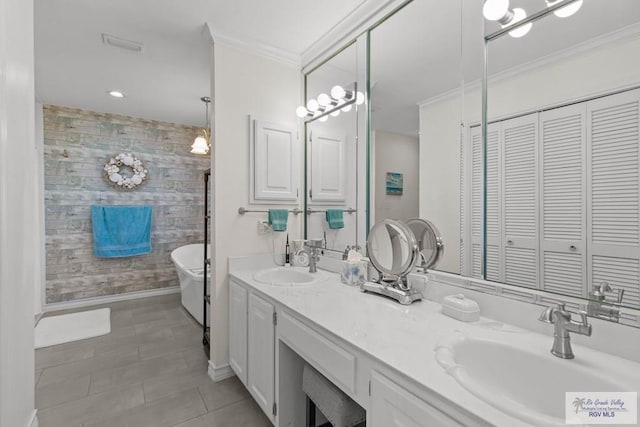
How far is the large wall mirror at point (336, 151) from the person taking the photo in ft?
7.11

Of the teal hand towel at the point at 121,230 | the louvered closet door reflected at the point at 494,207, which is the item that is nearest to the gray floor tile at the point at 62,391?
the teal hand towel at the point at 121,230

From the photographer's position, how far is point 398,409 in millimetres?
893

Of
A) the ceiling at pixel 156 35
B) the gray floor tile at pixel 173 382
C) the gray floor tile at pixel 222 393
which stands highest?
the ceiling at pixel 156 35

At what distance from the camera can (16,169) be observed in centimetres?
137

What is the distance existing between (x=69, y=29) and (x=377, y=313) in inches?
116

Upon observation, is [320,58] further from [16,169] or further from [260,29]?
[16,169]

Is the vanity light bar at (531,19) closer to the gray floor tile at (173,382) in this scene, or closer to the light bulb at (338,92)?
the light bulb at (338,92)

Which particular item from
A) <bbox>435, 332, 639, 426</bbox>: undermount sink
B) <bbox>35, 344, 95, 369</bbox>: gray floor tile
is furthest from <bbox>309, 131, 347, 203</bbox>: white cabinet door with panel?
<bbox>35, 344, 95, 369</bbox>: gray floor tile

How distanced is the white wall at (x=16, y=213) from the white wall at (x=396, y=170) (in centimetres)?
184

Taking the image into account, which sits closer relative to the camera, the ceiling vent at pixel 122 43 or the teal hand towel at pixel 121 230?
the ceiling vent at pixel 122 43

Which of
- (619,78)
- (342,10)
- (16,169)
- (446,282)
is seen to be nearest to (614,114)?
(619,78)

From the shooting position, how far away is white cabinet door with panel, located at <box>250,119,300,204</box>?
2.44 meters

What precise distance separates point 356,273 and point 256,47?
196 centimetres

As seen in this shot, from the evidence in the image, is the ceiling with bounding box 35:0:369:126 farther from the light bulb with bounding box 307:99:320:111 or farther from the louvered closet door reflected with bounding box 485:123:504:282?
the louvered closet door reflected with bounding box 485:123:504:282
